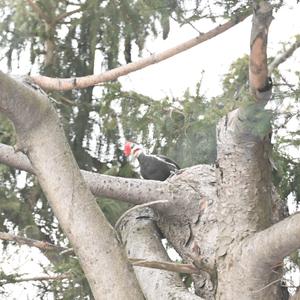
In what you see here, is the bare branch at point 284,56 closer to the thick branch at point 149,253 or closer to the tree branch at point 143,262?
the tree branch at point 143,262

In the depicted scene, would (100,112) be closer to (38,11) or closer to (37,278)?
(38,11)

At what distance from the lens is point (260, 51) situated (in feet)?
8.27

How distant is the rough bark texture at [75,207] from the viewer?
2514 millimetres

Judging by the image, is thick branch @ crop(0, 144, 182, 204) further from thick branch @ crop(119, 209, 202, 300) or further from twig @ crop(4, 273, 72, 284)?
twig @ crop(4, 273, 72, 284)

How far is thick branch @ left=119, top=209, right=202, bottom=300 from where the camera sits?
315 centimetres

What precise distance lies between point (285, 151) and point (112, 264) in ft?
6.18

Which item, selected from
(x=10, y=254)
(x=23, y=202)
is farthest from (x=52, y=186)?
(x=23, y=202)

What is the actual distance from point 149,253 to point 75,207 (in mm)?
956

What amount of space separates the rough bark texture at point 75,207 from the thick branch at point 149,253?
2.02 ft

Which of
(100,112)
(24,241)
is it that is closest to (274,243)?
(24,241)

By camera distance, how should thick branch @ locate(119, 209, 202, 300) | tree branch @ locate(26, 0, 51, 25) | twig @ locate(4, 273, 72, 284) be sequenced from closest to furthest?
thick branch @ locate(119, 209, 202, 300)
twig @ locate(4, 273, 72, 284)
tree branch @ locate(26, 0, 51, 25)

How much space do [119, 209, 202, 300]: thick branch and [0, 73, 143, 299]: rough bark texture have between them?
0.61 meters

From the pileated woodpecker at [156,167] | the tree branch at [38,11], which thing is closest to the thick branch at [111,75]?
the pileated woodpecker at [156,167]

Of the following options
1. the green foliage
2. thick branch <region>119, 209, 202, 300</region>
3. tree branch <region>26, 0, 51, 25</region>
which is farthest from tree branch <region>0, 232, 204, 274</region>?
tree branch <region>26, 0, 51, 25</region>
